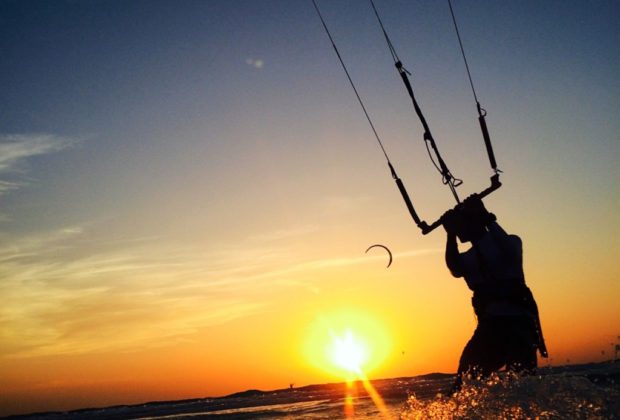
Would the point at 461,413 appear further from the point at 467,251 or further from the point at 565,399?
the point at 467,251

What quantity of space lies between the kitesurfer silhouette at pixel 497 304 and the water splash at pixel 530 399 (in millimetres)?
282

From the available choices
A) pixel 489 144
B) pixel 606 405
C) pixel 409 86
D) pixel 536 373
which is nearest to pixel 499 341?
pixel 536 373

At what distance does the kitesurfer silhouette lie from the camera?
7.86m

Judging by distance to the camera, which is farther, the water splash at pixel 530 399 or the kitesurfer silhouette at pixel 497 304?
the kitesurfer silhouette at pixel 497 304

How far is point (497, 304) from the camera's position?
7957mm

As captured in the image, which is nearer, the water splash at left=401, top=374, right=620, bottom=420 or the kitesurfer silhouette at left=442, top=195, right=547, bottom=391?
the water splash at left=401, top=374, right=620, bottom=420

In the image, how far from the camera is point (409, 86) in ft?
29.4

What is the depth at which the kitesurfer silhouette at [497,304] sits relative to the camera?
7.86 meters

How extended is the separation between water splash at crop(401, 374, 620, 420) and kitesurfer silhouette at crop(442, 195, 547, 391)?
282 millimetres

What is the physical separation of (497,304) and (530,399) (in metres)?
1.80

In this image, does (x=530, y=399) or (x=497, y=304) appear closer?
(x=530, y=399)

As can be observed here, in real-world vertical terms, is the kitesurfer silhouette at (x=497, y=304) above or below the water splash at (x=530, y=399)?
above

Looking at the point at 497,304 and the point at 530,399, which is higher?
the point at 497,304

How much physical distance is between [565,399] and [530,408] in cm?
49
